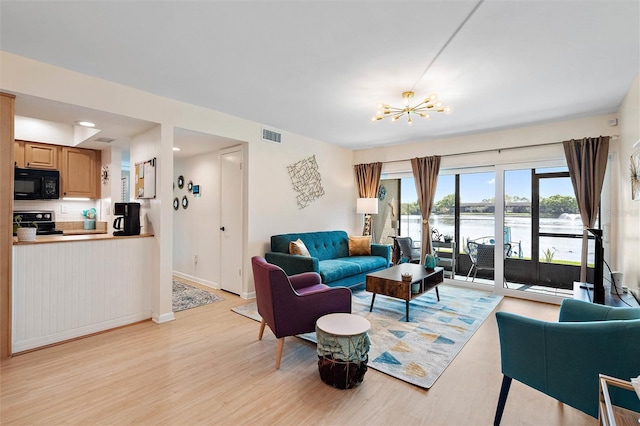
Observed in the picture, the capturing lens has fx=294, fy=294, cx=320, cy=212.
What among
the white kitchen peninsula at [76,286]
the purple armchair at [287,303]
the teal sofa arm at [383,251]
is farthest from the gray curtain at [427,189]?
the white kitchen peninsula at [76,286]

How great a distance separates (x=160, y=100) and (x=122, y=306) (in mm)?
2369

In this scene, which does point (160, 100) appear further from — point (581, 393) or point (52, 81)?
point (581, 393)

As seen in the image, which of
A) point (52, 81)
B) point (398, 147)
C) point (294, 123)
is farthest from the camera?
point (398, 147)

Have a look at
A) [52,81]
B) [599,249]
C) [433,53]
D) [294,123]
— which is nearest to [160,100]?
[52,81]

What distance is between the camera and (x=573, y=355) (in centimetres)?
149

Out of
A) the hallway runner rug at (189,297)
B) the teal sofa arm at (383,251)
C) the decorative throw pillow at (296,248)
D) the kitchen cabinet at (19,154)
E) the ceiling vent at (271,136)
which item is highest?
the ceiling vent at (271,136)

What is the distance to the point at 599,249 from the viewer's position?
251 centimetres

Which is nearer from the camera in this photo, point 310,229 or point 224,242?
point 224,242

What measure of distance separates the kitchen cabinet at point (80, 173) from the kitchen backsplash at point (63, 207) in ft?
0.83

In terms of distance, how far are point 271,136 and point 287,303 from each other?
298 cm

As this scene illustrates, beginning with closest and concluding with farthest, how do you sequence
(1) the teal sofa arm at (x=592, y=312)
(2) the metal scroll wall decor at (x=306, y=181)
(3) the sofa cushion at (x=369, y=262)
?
1. (1) the teal sofa arm at (x=592, y=312)
2. (3) the sofa cushion at (x=369, y=262)
3. (2) the metal scroll wall decor at (x=306, y=181)

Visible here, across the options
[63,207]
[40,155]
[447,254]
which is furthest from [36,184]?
[447,254]

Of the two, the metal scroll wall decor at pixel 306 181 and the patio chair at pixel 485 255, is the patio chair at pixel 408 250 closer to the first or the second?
the patio chair at pixel 485 255

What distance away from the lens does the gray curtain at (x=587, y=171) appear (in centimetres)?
383
